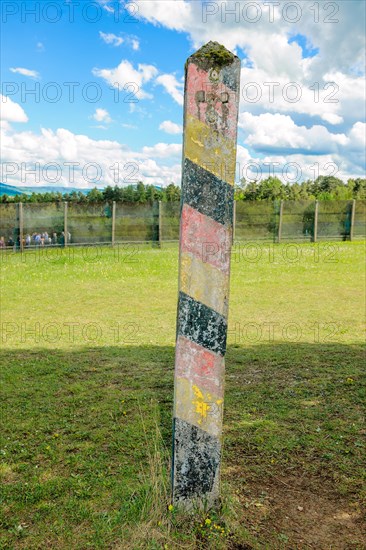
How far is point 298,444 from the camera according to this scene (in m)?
4.09

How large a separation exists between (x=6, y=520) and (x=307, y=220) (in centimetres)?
2398

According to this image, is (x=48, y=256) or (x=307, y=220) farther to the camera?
(x=307, y=220)

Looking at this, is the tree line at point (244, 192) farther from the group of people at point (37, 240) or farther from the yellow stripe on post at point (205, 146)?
the yellow stripe on post at point (205, 146)

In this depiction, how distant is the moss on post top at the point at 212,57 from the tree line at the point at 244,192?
2104 inches

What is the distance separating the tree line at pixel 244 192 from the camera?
59.7 metres

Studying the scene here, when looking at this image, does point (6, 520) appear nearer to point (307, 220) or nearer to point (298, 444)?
point (298, 444)

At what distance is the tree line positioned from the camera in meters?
59.7

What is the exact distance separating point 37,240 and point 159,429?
18.0m

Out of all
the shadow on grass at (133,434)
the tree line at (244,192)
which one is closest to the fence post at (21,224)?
the shadow on grass at (133,434)

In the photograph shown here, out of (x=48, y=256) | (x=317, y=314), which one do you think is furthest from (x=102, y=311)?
(x=48, y=256)

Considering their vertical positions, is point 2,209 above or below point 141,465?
above

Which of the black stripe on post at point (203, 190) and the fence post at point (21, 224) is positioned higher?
the black stripe on post at point (203, 190)

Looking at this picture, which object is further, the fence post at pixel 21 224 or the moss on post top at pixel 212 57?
the fence post at pixel 21 224

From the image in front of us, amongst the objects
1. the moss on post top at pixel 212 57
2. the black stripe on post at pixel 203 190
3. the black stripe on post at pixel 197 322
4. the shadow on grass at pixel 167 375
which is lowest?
the shadow on grass at pixel 167 375
